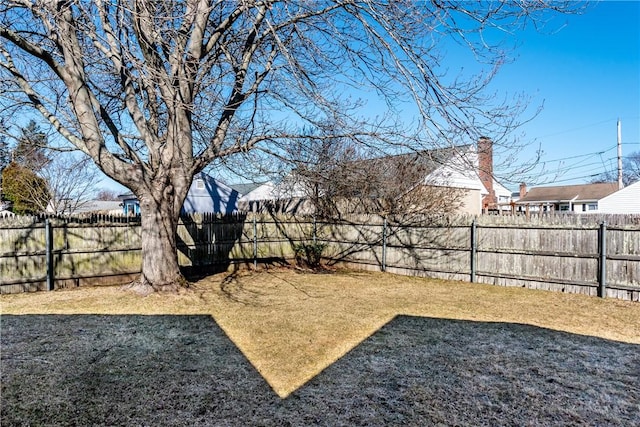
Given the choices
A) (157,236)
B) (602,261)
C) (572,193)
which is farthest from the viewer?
(572,193)

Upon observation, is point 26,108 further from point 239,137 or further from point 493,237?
point 493,237

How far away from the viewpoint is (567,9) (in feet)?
15.9

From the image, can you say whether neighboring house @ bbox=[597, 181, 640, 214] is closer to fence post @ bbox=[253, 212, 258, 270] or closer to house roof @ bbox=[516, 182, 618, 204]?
house roof @ bbox=[516, 182, 618, 204]

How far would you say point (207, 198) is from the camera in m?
20.0

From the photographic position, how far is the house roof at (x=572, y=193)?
30.8m

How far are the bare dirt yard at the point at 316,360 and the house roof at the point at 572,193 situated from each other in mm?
28267

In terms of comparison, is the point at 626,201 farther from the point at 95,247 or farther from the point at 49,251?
the point at 49,251

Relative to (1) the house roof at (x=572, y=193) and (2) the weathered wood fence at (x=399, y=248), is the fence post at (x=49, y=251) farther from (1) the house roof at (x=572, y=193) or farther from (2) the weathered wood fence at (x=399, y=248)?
(1) the house roof at (x=572, y=193)

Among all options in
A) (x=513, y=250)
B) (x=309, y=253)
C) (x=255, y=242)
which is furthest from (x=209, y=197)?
(x=513, y=250)

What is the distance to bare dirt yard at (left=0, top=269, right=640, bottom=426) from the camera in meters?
2.98

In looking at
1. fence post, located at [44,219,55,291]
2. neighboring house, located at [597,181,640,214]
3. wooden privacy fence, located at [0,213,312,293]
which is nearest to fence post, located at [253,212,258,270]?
wooden privacy fence, located at [0,213,312,293]

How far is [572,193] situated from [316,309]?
32.7 metres

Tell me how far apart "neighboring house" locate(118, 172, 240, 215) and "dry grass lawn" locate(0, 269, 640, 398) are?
435 inches

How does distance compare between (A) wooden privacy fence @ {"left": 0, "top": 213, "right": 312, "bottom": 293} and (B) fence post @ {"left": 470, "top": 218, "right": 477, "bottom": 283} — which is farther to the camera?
(B) fence post @ {"left": 470, "top": 218, "right": 477, "bottom": 283}
